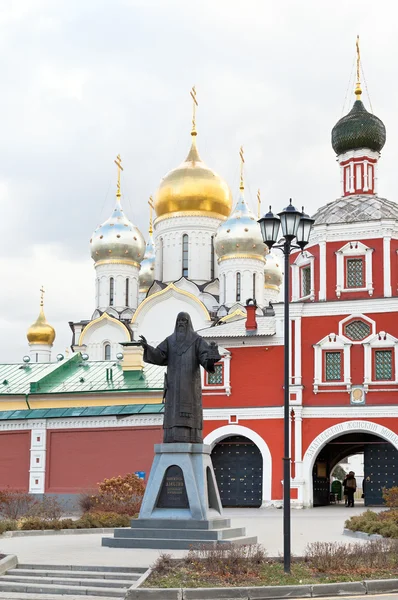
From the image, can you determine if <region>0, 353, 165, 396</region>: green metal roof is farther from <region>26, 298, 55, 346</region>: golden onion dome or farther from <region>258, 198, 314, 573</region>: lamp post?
<region>26, 298, 55, 346</region>: golden onion dome

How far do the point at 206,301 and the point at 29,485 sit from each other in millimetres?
17757

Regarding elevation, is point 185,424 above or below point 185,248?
below

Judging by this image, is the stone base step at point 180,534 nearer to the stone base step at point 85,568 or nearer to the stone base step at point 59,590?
the stone base step at point 85,568

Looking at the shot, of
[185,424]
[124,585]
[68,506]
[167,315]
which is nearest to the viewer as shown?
[124,585]

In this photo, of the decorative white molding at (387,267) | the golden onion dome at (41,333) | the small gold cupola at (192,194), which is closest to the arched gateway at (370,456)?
the decorative white molding at (387,267)

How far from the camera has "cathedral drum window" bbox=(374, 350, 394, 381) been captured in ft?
89.1

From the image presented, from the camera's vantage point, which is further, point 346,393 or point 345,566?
point 346,393

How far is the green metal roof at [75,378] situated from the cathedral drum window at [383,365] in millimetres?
6376

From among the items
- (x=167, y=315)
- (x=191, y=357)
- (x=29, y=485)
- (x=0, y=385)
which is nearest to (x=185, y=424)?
(x=191, y=357)

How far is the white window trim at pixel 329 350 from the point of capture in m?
27.5

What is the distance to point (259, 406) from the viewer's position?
27969 millimetres

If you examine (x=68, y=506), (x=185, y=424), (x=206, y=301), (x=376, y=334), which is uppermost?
(x=206, y=301)

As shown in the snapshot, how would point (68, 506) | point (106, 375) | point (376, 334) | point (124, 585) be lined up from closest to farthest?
point (124, 585)
point (68, 506)
point (376, 334)
point (106, 375)

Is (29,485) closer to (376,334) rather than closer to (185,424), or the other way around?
(376,334)
